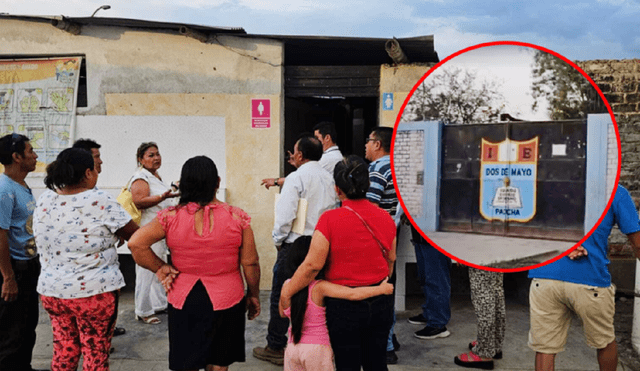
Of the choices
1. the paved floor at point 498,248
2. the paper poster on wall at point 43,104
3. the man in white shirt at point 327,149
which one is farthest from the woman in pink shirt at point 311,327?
the paper poster on wall at point 43,104

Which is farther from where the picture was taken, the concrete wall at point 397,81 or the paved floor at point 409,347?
the concrete wall at point 397,81

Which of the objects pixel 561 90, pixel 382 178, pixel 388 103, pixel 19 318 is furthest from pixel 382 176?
pixel 19 318

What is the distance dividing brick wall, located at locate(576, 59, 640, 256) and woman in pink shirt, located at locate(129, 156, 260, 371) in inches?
139

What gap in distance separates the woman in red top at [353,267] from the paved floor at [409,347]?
1.26 meters

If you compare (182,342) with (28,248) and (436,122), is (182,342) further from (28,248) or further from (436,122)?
(436,122)

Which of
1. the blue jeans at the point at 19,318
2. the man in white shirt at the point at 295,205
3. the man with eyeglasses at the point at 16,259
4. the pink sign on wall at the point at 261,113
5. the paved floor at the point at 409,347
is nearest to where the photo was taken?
the man with eyeglasses at the point at 16,259

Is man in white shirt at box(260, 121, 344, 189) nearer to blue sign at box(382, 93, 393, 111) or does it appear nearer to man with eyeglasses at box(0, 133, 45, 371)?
blue sign at box(382, 93, 393, 111)

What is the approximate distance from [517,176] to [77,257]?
2.01 m

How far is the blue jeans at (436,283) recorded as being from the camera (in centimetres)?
416

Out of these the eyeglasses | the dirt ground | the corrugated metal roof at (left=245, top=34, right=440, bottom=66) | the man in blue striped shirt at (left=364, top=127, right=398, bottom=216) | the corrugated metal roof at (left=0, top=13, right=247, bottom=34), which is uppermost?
the corrugated metal roof at (left=0, top=13, right=247, bottom=34)

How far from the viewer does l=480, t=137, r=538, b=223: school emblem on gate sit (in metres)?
1.91

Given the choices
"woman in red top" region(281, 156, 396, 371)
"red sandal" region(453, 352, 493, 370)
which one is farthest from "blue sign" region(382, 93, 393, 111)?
"woman in red top" region(281, 156, 396, 371)

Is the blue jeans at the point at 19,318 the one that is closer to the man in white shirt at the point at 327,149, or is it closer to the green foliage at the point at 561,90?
the man in white shirt at the point at 327,149

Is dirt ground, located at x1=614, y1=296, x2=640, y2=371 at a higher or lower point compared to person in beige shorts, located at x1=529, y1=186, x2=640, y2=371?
lower
